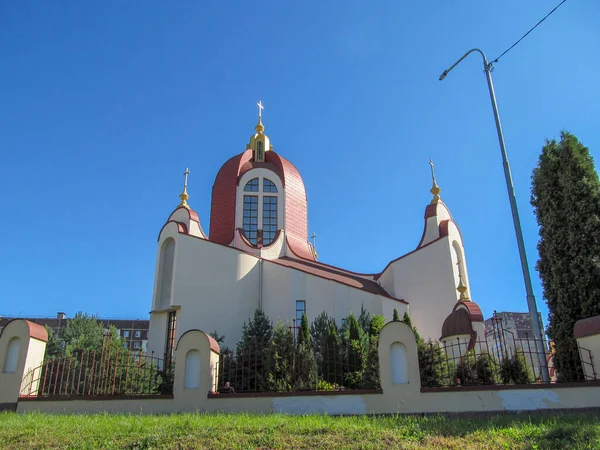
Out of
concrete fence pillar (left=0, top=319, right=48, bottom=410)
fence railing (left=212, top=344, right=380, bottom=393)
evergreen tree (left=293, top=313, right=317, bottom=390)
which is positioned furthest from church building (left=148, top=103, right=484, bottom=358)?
concrete fence pillar (left=0, top=319, right=48, bottom=410)

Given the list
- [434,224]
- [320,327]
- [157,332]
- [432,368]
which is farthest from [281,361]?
[434,224]

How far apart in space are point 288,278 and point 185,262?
4127 millimetres

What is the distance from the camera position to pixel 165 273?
71.8 ft

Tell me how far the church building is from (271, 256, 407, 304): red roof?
8 cm

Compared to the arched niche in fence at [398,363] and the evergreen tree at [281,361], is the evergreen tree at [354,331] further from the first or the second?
the arched niche in fence at [398,363]

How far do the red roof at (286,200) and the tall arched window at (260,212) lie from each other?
589 mm

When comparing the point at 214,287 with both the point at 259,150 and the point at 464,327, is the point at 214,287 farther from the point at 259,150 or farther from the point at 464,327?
the point at 259,150

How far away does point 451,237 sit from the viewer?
23.0 m

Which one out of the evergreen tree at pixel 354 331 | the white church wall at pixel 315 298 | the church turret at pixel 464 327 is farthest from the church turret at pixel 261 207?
the church turret at pixel 464 327

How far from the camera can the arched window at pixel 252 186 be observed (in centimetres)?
2620

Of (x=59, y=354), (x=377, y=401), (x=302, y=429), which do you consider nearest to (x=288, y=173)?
(x=59, y=354)

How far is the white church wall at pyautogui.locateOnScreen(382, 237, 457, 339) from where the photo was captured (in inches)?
838

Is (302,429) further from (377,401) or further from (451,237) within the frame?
(451,237)

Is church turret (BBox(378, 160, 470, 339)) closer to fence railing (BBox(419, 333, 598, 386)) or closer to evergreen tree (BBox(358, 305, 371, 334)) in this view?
evergreen tree (BBox(358, 305, 371, 334))
